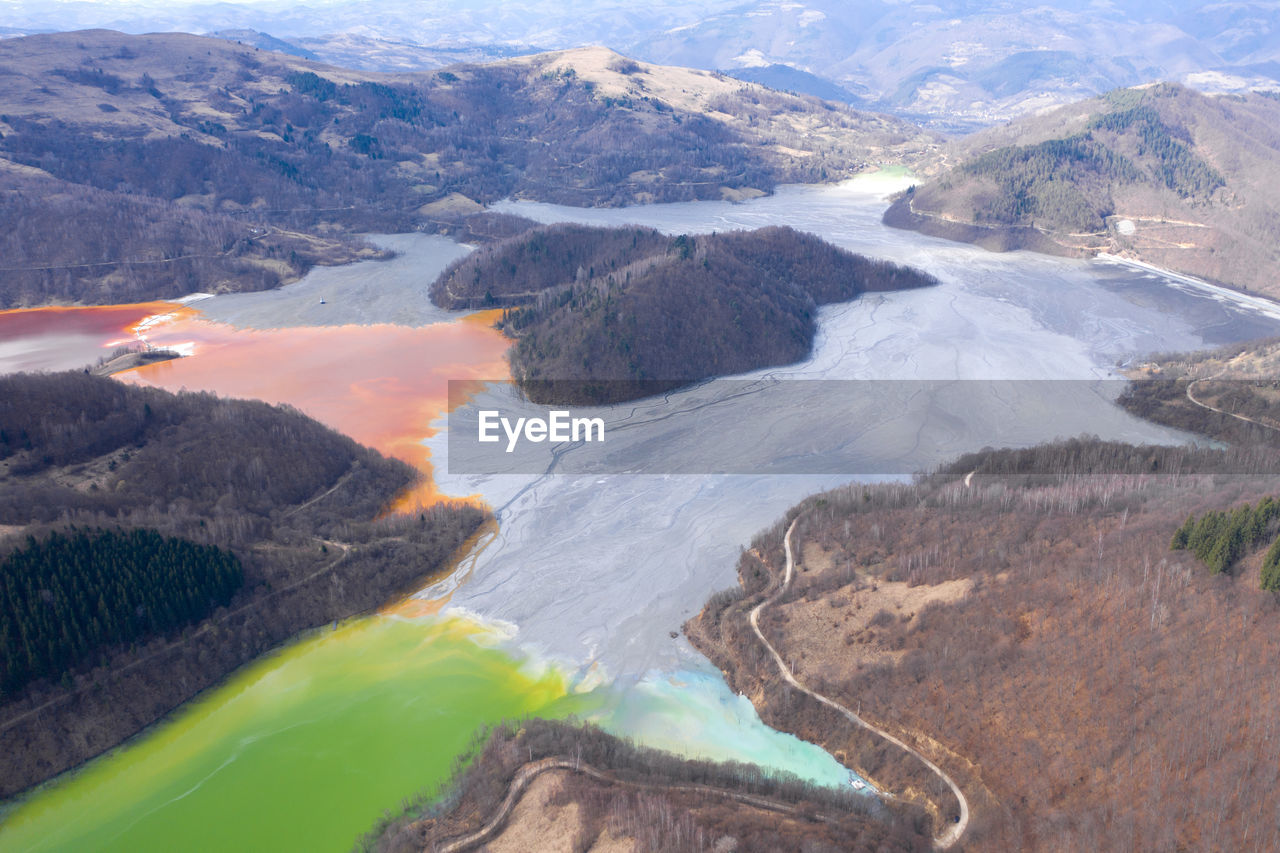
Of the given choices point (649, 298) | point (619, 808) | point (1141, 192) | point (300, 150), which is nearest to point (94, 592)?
point (619, 808)

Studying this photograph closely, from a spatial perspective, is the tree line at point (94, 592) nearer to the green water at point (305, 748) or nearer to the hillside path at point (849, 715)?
the green water at point (305, 748)

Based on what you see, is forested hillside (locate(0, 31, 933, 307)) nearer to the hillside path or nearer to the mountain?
the mountain

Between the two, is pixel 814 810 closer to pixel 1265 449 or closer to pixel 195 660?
pixel 195 660

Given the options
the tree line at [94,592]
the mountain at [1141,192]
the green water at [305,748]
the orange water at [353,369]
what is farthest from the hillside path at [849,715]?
the mountain at [1141,192]

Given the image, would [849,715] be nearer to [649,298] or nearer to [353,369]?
[649,298]

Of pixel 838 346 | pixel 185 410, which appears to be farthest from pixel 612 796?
pixel 838 346

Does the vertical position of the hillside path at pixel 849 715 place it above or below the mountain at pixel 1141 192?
below

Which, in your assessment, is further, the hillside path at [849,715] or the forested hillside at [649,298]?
the forested hillside at [649,298]
